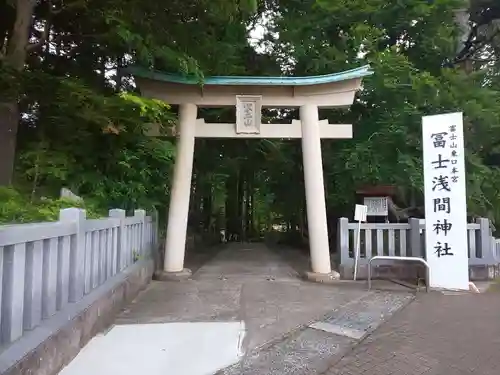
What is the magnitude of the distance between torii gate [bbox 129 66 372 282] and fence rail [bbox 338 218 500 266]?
41 cm

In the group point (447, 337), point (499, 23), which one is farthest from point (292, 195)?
point (447, 337)

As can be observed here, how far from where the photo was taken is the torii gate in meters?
8.52

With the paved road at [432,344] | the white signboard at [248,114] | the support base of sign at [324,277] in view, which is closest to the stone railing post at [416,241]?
the support base of sign at [324,277]

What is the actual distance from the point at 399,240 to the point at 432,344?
170 inches

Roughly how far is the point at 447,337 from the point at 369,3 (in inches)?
315

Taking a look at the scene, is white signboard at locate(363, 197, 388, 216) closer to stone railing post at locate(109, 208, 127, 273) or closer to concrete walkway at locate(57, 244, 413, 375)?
concrete walkway at locate(57, 244, 413, 375)

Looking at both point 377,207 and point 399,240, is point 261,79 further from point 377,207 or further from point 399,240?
point 399,240

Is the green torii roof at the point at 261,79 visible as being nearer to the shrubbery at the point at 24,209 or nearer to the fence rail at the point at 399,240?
the fence rail at the point at 399,240

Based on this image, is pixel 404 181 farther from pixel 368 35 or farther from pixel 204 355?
pixel 204 355

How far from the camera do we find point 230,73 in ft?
32.8

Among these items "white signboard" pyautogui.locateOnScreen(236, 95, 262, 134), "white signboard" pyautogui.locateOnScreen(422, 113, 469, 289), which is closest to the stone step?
"white signboard" pyautogui.locateOnScreen(422, 113, 469, 289)

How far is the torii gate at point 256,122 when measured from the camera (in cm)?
852

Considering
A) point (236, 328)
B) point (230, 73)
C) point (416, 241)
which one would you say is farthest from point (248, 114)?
point (236, 328)

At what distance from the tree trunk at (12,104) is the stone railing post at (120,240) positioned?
148cm
